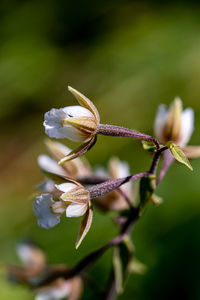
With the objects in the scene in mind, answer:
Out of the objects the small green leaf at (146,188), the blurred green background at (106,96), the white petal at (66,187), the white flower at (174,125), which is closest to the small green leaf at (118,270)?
the small green leaf at (146,188)

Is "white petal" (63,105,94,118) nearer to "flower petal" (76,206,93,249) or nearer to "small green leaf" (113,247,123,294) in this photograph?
"flower petal" (76,206,93,249)

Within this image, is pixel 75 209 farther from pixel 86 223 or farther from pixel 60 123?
pixel 60 123

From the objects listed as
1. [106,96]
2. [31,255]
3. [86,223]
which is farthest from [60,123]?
[106,96]

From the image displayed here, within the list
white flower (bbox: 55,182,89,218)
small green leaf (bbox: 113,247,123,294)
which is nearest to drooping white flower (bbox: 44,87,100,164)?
white flower (bbox: 55,182,89,218)

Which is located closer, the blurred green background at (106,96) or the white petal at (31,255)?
the white petal at (31,255)

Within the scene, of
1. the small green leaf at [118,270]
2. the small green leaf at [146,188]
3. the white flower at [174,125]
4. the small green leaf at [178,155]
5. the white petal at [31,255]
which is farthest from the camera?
the white petal at [31,255]

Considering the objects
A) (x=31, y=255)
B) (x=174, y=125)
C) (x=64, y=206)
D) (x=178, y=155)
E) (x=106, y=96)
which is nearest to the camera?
(x=178, y=155)

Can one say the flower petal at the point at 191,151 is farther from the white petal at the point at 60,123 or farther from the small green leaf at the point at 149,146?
the white petal at the point at 60,123
